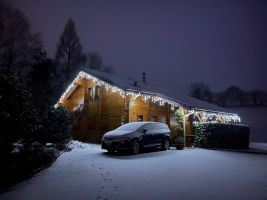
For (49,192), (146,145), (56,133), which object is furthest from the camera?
(56,133)

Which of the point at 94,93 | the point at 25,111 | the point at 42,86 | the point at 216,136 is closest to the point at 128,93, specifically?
the point at 94,93

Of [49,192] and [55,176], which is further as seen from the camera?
[55,176]

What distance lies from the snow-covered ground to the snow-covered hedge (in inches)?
683

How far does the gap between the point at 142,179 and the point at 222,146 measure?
40.9ft

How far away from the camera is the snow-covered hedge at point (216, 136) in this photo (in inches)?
760

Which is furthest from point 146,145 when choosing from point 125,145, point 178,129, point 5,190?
point 5,190

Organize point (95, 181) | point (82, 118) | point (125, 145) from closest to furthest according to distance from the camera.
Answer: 1. point (95, 181)
2. point (125, 145)
3. point (82, 118)

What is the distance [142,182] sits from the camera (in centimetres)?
802

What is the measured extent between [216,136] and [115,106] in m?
8.09

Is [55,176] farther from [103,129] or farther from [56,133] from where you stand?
[103,129]

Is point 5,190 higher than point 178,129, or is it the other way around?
point 178,129

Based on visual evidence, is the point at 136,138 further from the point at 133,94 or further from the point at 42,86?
the point at 42,86

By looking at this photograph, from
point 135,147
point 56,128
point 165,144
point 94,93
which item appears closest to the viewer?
point 135,147

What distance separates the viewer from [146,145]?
15492 mm
